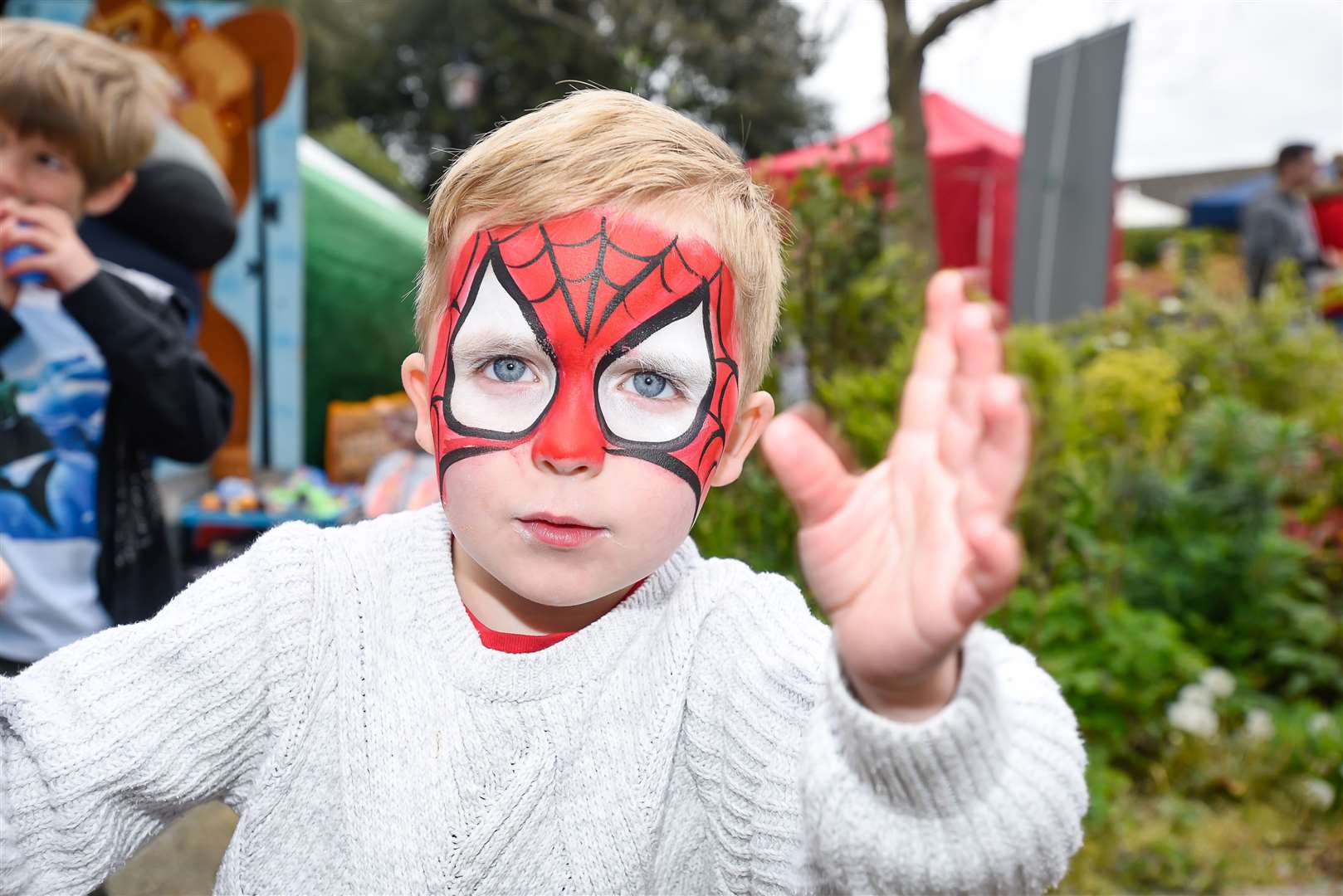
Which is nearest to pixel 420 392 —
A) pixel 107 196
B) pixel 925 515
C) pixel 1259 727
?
pixel 925 515

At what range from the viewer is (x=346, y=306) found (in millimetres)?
6496

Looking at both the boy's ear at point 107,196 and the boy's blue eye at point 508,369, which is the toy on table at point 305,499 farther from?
the boy's blue eye at point 508,369

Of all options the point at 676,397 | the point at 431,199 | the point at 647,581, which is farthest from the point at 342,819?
the point at 431,199

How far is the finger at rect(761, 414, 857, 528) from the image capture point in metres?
1.06

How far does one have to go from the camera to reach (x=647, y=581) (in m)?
1.43

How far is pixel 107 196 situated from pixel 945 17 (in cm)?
258

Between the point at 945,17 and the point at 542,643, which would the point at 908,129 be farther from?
the point at 542,643

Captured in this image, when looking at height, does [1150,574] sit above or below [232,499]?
above

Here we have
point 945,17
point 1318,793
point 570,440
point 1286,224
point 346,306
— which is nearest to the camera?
point 570,440

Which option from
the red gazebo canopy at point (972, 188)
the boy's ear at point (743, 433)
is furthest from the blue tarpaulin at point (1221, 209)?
the boy's ear at point (743, 433)

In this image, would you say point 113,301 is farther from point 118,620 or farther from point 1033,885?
point 1033,885

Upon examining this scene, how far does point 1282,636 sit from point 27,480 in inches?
143

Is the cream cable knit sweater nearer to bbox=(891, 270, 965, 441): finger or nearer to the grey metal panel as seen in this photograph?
bbox=(891, 270, 965, 441): finger

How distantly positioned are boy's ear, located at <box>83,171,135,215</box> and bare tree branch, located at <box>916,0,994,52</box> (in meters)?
2.49
